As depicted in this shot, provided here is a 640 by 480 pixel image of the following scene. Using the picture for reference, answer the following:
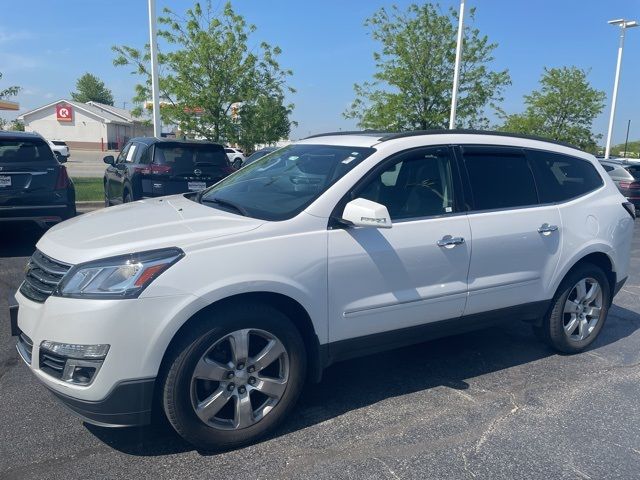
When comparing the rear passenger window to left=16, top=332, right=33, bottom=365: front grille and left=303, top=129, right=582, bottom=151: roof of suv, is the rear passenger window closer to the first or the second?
left=303, top=129, right=582, bottom=151: roof of suv

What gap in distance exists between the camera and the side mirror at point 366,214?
10.2 ft

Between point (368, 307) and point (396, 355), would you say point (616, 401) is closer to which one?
point (396, 355)

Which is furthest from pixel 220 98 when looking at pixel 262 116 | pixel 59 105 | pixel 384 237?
pixel 59 105

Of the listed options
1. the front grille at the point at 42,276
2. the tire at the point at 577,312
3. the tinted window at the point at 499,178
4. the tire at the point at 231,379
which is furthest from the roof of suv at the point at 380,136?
the front grille at the point at 42,276

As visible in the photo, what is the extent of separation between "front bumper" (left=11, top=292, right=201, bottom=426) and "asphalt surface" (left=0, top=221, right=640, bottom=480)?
0.35 meters

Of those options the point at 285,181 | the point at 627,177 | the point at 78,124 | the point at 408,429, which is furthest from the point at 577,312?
the point at 78,124

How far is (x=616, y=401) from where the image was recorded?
3.81 metres

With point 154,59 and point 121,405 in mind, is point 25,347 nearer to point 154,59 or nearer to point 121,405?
point 121,405

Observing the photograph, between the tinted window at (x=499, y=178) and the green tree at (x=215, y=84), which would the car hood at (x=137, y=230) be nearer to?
the tinted window at (x=499, y=178)

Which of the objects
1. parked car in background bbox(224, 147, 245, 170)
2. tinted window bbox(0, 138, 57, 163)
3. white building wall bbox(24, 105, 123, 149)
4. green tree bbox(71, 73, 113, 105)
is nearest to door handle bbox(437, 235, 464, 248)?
tinted window bbox(0, 138, 57, 163)

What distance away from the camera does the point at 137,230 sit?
3.10 m

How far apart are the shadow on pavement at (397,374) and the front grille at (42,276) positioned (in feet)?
2.90

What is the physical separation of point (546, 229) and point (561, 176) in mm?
629

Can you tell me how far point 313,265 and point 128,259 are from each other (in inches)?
40.0
